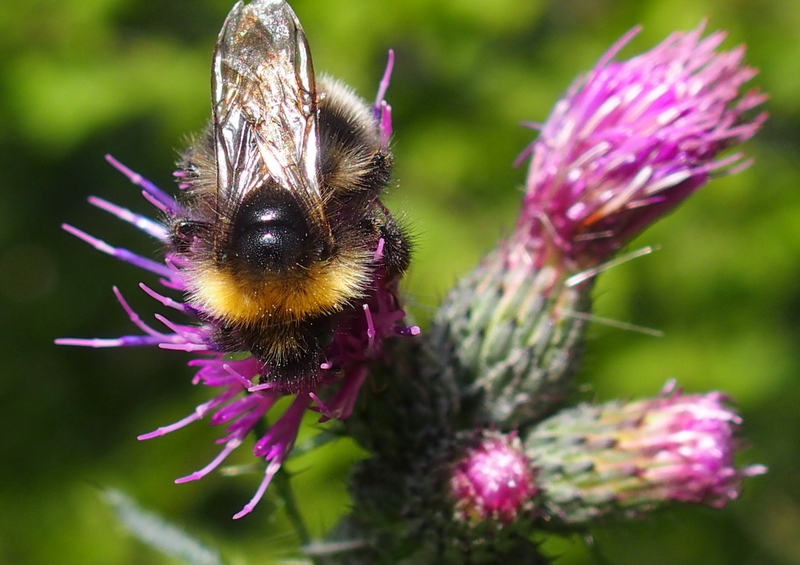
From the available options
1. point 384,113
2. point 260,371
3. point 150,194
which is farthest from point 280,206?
point 150,194

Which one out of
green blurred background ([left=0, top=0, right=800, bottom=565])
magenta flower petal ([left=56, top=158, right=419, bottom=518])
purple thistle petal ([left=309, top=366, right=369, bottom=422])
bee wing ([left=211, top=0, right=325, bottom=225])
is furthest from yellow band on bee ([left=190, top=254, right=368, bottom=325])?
green blurred background ([left=0, top=0, right=800, bottom=565])

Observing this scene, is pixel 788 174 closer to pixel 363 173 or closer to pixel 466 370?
pixel 466 370

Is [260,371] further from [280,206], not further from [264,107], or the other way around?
[264,107]

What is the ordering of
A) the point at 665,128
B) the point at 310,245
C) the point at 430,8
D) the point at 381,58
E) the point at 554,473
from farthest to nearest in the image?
the point at 381,58
the point at 430,8
the point at 665,128
the point at 554,473
the point at 310,245

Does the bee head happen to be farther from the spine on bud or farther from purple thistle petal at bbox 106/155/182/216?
the spine on bud

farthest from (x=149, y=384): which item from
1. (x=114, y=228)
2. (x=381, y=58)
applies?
(x=381, y=58)
